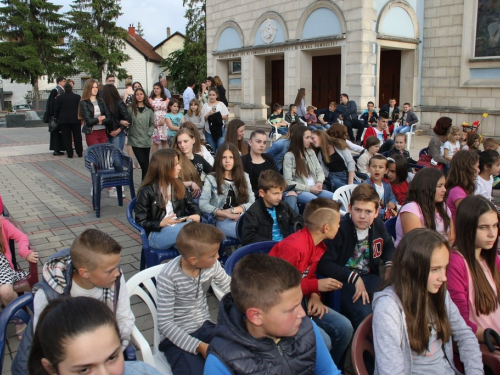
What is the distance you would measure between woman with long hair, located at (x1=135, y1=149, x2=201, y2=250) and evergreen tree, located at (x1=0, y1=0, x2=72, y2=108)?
37.2 m

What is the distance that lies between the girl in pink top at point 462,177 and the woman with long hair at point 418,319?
2.26m

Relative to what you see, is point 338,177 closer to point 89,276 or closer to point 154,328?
point 154,328

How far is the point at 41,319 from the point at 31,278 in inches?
82.7

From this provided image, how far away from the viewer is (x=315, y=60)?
1933cm

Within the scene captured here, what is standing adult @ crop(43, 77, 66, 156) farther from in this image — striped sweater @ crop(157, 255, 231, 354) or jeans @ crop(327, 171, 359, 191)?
striped sweater @ crop(157, 255, 231, 354)

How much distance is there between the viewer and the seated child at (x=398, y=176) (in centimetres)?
551

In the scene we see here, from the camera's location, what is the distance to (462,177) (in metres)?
4.39

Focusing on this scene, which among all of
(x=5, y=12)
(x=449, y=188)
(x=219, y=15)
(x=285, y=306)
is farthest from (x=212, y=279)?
(x=5, y=12)

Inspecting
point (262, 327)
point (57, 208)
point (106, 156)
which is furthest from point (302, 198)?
point (57, 208)

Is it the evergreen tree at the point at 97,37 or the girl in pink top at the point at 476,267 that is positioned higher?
the evergreen tree at the point at 97,37

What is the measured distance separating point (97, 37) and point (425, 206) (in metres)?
42.3

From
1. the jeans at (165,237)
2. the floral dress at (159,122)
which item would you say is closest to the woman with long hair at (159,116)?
the floral dress at (159,122)

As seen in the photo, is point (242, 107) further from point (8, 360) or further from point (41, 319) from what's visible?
point (41, 319)

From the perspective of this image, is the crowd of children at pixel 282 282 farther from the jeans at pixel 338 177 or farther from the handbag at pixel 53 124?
the handbag at pixel 53 124
